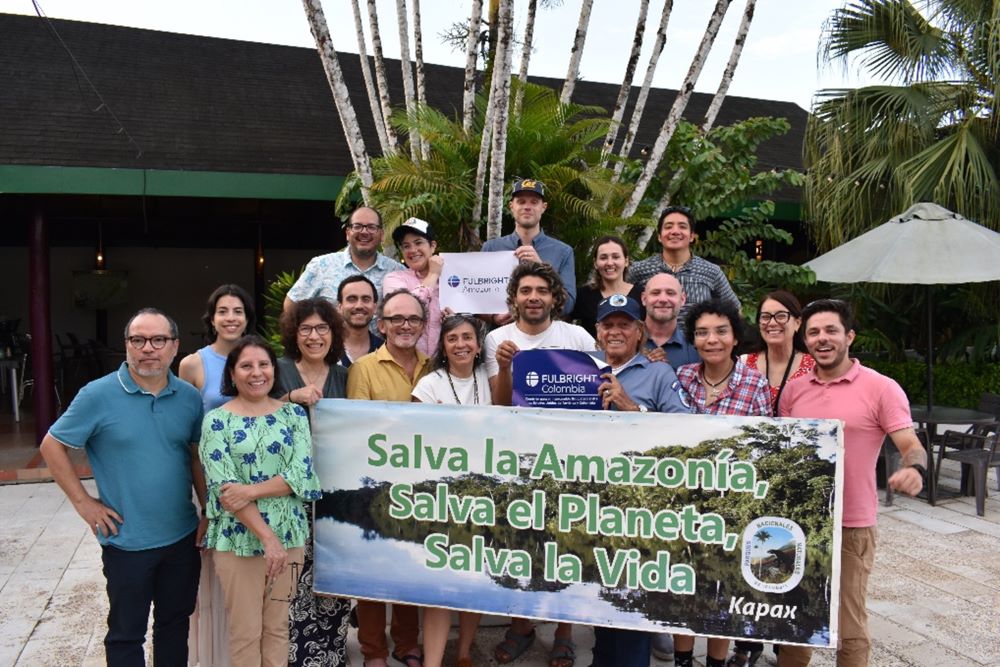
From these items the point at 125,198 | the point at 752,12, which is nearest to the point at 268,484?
the point at 752,12

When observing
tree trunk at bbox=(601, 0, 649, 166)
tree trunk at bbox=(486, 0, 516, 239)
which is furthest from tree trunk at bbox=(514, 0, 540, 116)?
tree trunk at bbox=(486, 0, 516, 239)

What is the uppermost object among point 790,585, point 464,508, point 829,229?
point 829,229

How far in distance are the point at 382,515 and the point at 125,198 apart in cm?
1074

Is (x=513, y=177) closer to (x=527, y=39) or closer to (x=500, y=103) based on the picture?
(x=500, y=103)

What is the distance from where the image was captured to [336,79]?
686 cm

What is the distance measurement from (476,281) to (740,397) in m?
1.92

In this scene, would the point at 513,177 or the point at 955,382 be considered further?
the point at 955,382

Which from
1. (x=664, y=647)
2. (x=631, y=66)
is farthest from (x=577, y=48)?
(x=664, y=647)

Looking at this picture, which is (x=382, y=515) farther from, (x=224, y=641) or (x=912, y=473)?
(x=912, y=473)

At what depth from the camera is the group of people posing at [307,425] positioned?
3.14 m

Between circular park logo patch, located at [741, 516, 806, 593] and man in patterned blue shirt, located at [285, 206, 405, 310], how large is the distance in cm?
262

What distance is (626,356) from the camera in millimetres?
3604

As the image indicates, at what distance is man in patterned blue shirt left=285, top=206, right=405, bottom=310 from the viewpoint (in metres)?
4.77

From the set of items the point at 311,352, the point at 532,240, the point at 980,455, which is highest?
the point at 532,240
